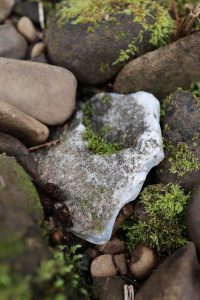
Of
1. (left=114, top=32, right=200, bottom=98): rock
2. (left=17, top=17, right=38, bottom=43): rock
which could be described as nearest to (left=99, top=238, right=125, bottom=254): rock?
(left=114, top=32, right=200, bottom=98): rock

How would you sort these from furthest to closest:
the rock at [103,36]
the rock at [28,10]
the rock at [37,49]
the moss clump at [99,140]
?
the rock at [28,10]
the rock at [37,49]
the rock at [103,36]
the moss clump at [99,140]

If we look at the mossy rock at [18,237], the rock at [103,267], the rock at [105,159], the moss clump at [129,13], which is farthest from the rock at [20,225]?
the moss clump at [129,13]

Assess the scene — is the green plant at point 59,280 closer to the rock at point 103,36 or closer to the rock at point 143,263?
the rock at point 143,263

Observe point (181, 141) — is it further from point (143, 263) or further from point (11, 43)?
point (11, 43)

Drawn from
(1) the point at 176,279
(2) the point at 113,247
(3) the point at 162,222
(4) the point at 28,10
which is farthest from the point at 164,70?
(1) the point at 176,279

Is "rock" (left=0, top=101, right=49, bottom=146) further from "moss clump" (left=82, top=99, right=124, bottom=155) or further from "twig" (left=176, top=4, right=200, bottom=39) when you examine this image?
"twig" (left=176, top=4, right=200, bottom=39)

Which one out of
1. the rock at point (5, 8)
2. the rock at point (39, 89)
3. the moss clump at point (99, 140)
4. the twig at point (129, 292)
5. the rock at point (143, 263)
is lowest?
the twig at point (129, 292)
